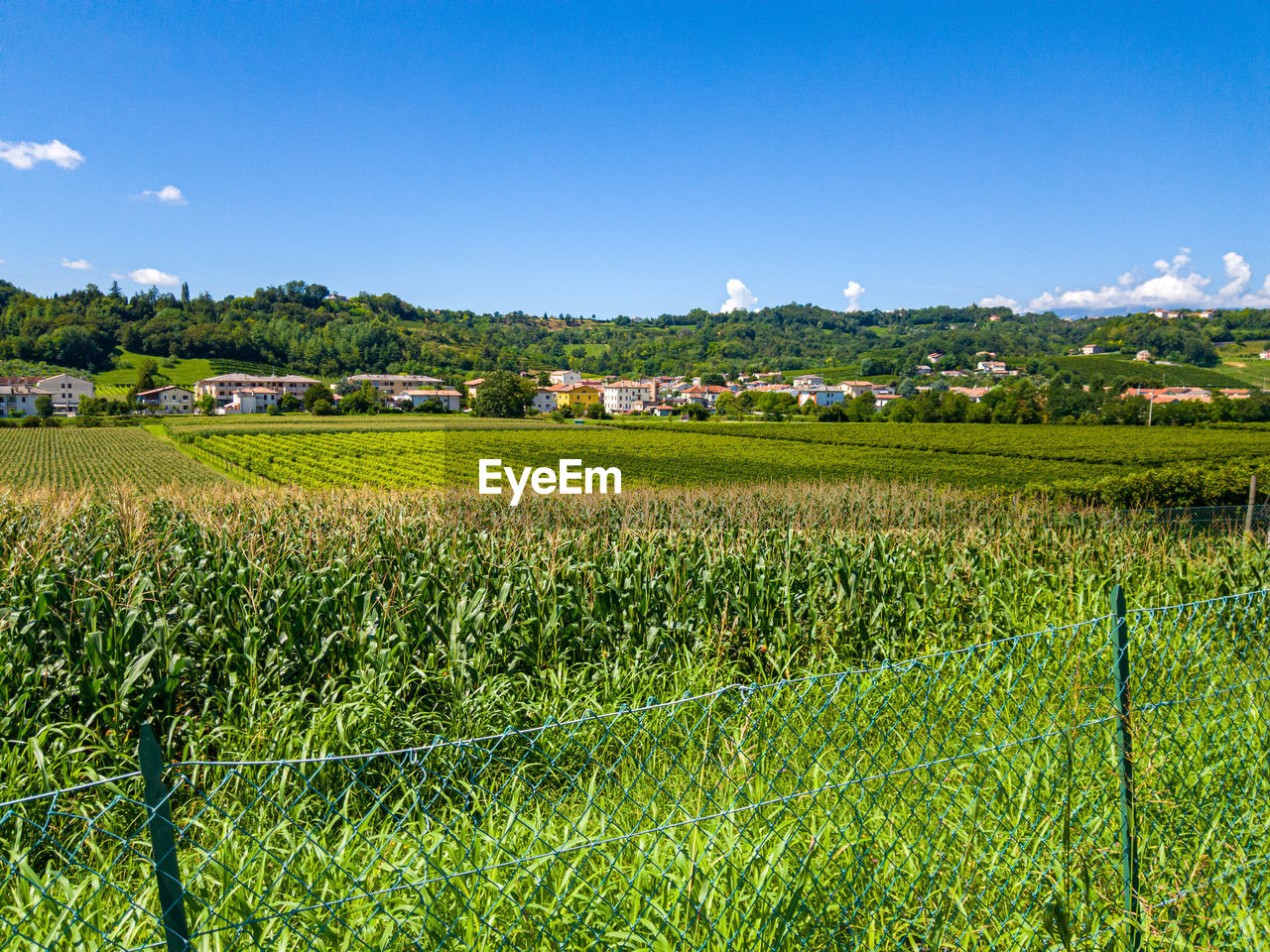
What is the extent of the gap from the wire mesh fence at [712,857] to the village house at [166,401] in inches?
4757

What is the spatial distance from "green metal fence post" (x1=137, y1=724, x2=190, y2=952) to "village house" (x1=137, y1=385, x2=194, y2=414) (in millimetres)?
122493

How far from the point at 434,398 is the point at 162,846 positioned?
383ft

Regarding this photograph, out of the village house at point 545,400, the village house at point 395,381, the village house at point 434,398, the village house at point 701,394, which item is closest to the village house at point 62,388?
the village house at point 395,381

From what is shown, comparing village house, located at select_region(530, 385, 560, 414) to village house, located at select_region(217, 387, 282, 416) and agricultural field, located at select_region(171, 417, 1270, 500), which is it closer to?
village house, located at select_region(217, 387, 282, 416)

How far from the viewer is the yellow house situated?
115 m

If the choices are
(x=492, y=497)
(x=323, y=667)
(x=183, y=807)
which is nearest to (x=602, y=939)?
(x=183, y=807)

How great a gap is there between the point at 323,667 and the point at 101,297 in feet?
593

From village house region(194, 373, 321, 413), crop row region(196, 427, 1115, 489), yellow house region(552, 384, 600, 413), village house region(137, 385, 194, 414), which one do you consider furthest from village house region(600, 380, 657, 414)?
crop row region(196, 427, 1115, 489)

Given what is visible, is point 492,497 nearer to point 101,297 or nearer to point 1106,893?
point 1106,893

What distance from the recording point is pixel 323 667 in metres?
6.01

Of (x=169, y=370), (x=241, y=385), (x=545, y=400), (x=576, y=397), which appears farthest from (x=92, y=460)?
(x=169, y=370)

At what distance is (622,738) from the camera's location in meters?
5.17

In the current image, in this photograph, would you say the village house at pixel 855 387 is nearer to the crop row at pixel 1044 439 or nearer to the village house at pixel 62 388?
the crop row at pixel 1044 439

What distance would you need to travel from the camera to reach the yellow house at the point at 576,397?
115350 millimetres
